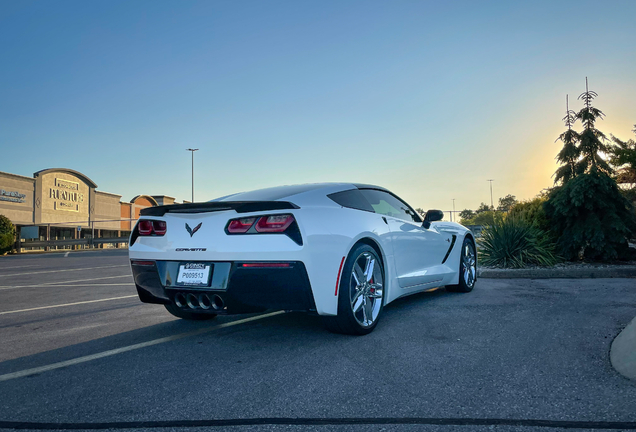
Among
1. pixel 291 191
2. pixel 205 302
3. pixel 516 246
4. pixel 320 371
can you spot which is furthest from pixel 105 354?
pixel 516 246

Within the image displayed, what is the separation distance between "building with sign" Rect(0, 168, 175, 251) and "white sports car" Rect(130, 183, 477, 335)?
34.5m

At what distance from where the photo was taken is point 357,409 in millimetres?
2551

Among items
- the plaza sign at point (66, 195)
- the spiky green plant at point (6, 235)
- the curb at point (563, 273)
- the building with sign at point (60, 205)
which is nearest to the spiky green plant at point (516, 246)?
the curb at point (563, 273)

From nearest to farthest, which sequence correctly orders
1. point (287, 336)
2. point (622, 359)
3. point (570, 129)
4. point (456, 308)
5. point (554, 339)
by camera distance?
point (622, 359), point (554, 339), point (287, 336), point (456, 308), point (570, 129)

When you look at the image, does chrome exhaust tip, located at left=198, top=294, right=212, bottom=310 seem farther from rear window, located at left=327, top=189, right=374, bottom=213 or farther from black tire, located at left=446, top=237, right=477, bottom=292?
black tire, located at left=446, top=237, right=477, bottom=292

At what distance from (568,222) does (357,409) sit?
9.07m

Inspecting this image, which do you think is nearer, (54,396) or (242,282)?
(54,396)

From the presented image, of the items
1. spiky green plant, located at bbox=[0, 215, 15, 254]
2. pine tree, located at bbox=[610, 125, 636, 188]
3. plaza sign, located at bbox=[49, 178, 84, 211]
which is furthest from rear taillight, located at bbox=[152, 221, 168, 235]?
plaza sign, located at bbox=[49, 178, 84, 211]

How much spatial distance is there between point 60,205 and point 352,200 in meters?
50.2

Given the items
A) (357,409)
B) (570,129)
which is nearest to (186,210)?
(357,409)

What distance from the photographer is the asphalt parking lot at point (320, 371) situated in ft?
8.06

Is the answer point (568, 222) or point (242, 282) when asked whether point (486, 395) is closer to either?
point (242, 282)

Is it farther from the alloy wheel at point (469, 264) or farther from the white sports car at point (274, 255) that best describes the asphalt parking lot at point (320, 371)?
the alloy wheel at point (469, 264)

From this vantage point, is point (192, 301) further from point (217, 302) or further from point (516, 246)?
point (516, 246)
